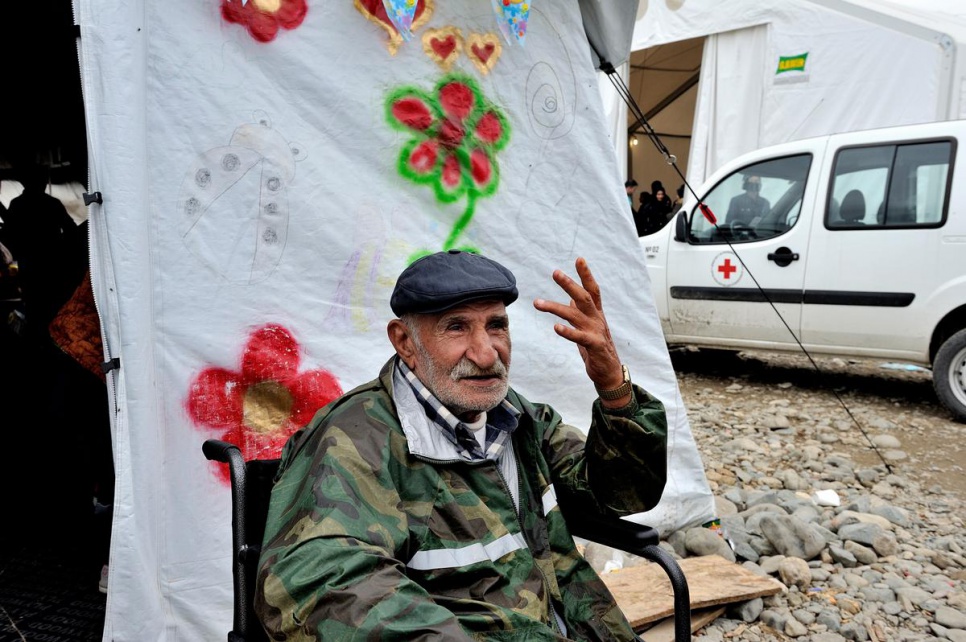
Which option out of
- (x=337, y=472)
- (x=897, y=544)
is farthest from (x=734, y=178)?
(x=337, y=472)

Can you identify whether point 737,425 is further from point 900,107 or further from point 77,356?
point 900,107

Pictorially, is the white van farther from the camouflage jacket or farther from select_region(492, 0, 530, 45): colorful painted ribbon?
the camouflage jacket

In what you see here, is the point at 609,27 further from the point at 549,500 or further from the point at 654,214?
the point at 654,214

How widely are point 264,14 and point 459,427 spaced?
63.5 inches

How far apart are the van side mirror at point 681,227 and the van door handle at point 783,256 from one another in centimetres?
71

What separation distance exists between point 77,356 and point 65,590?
1.03m

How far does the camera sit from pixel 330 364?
2.71 meters

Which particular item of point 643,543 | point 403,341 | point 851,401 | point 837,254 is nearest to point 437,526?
point 403,341

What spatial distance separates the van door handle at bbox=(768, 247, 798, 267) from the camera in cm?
570

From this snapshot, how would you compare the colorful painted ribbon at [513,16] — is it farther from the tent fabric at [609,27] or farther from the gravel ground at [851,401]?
the gravel ground at [851,401]

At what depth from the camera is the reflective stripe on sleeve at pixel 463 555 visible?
5.14ft

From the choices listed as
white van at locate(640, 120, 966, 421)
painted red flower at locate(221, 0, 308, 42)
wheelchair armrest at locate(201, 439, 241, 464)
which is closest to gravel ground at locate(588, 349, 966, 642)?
white van at locate(640, 120, 966, 421)

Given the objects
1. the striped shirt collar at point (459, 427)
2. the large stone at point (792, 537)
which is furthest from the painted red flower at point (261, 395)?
the large stone at point (792, 537)

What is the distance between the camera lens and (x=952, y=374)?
16.8 ft
